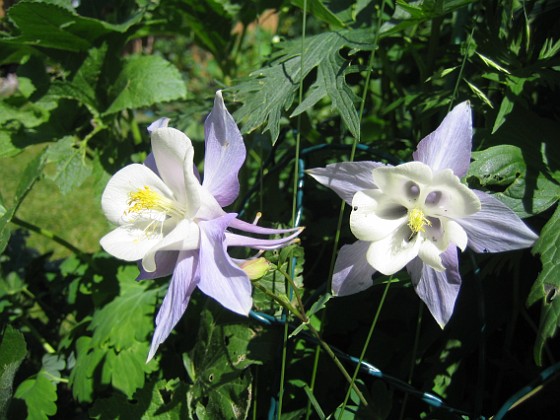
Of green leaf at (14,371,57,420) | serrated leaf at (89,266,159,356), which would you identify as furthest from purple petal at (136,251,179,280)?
green leaf at (14,371,57,420)

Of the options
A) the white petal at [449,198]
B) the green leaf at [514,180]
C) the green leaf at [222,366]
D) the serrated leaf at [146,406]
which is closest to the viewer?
the white petal at [449,198]

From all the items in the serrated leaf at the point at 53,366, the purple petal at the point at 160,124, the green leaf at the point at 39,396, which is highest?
the purple petal at the point at 160,124

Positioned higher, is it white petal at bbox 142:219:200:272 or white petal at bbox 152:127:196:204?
white petal at bbox 152:127:196:204

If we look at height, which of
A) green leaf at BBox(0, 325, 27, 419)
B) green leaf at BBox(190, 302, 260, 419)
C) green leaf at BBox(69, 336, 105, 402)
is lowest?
green leaf at BBox(69, 336, 105, 402)

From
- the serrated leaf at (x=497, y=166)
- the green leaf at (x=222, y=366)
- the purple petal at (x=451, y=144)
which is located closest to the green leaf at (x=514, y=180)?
the serrated leaf at (x=497, y=166)

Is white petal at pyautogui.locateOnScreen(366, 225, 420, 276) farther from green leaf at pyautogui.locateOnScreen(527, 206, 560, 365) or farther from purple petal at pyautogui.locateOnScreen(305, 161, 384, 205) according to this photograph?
green leaf at pyautogui.locateOnScreen(527, 206, 560, 365)

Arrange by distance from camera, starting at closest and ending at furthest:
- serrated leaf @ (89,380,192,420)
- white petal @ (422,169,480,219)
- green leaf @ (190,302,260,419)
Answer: white petal @ (422,169,480,219)
green leaf @ (190,302,260,419)
serrated leaf @ (89,380,192,420)

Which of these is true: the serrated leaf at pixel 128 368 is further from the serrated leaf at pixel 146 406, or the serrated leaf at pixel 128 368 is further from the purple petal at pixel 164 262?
the purple petal at pixel 164 262

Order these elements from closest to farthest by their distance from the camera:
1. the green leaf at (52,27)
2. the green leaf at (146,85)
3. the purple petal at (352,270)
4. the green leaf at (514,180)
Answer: the purple petal at (352,270)
the green leaf at (514,180)
the green leaf at (52,27)
the green leaf at (146,85)
